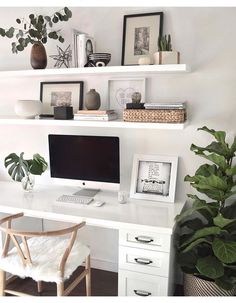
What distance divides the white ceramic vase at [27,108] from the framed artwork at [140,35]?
2.43 ft

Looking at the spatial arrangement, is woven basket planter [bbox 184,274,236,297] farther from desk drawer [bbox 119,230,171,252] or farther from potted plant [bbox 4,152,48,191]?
potted plant [bbox 4,152,48,191]

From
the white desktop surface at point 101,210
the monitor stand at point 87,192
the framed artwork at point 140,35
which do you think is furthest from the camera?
the monitor stand at point 87,192

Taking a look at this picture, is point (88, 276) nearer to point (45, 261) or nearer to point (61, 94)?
point (45, 261)

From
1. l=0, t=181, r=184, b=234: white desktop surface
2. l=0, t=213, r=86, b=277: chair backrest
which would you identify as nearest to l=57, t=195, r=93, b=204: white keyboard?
l=0, t=181, r=184, b=234: white desktop surface

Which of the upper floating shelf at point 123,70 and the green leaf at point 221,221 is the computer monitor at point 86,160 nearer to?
the upper floating shelf at point 123,70

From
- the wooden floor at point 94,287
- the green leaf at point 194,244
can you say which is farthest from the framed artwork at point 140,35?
the wooden floor at point 94,287

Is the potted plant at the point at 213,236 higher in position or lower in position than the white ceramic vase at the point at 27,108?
lower

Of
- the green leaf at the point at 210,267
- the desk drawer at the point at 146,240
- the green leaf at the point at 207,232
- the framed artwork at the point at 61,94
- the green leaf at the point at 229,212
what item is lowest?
the green leaf at the point at 210,267

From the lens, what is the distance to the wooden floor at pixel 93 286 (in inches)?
86.8

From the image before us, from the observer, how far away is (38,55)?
219 centimetres

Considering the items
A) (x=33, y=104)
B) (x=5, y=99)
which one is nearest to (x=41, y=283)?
(x=33, y=104)

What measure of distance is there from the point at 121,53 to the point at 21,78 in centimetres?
92

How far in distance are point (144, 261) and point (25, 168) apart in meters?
1.14
